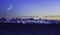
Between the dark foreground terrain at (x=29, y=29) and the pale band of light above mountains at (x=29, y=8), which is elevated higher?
the pale band of light above mountains at (x=29, y=8)

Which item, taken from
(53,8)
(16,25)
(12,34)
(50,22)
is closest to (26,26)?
(16,25)

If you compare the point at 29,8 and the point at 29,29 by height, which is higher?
the point at 29,8

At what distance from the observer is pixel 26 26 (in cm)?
128

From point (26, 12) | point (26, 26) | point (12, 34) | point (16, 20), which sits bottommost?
point (12, 34)

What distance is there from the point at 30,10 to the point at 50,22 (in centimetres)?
34

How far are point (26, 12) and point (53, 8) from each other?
39 cm

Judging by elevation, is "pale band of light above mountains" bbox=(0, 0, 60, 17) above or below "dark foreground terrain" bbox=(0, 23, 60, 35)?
above

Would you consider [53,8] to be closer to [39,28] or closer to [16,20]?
[39,28]

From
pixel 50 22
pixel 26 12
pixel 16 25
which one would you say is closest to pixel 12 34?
pixel 16 25

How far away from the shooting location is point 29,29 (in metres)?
1.29

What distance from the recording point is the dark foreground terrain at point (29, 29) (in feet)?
4.17

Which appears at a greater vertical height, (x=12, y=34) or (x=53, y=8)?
(x=53, y=8)

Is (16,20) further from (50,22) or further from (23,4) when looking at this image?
(50,22)

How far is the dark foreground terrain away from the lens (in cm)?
127
